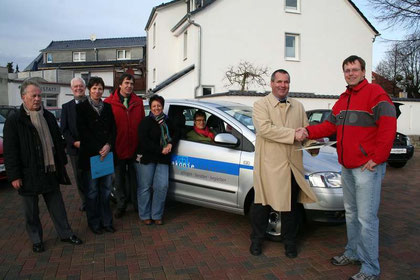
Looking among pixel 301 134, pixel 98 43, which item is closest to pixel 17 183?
pixel 301 134

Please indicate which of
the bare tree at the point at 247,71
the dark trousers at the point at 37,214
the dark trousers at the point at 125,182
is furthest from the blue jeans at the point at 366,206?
the bare tree at the point at 247,71

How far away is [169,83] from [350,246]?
1628 centimetres

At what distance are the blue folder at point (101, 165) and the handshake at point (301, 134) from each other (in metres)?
2.32

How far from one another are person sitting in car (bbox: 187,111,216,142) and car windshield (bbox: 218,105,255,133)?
302 millimetres

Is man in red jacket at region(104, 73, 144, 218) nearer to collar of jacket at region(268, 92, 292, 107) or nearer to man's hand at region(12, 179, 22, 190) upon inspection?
man's hand at region(12, 179, 22, 190)

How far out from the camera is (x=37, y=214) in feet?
13.1

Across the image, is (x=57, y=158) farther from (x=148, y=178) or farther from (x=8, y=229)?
(x=8, y=229)

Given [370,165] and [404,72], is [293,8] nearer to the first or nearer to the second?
[370,165]

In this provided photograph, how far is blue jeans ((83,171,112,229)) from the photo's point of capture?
440 cm

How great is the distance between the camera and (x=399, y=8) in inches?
680

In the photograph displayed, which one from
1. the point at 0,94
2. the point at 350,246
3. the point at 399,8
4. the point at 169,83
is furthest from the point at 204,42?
the point at 0,94

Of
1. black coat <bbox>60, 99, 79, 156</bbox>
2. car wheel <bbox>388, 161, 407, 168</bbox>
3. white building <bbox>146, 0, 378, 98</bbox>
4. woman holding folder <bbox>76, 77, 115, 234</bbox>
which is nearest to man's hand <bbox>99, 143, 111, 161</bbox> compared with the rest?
woman holding folder <bbox>76, 77, 115, 234</bbox>

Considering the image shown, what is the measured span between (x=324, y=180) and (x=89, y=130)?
110 inches

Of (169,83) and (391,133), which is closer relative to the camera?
(391,133)
